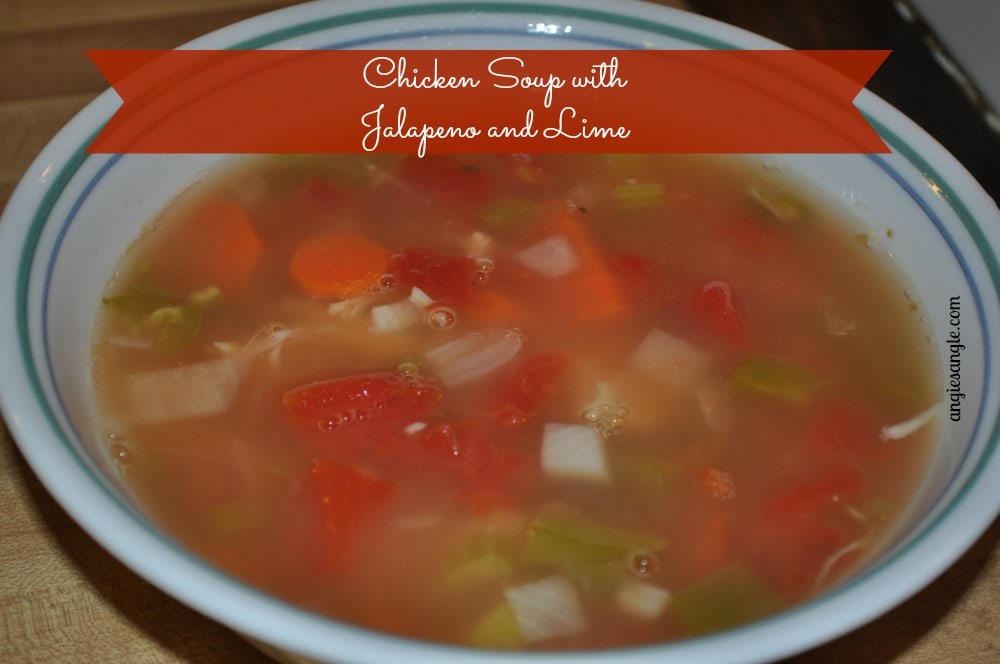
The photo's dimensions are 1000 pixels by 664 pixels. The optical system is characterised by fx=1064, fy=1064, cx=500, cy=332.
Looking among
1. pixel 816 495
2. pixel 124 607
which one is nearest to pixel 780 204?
pixel 816 495

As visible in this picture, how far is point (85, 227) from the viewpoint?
61.8 inches

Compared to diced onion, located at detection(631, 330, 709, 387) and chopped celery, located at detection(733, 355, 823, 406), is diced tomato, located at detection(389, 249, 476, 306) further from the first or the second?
chopped celery, located at detection(733, 355, 823, 406)

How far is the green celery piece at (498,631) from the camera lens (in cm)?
130

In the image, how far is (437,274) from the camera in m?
1.77

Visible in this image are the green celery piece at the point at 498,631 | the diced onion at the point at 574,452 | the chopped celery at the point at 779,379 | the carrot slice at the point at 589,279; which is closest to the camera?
the green celery piece at the point at 498,631

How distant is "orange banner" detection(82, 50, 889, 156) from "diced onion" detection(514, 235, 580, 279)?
283 mm

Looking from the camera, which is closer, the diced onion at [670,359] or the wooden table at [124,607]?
the wooden table at [124,607]

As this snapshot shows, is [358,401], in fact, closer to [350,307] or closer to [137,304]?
[350,307]

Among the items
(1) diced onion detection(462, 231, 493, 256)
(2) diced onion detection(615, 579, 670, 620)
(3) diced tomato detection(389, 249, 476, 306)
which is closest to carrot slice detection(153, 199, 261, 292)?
(3) diced tomato detection(389, 249, 476, 306)

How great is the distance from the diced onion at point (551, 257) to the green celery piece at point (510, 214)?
0.06 meters

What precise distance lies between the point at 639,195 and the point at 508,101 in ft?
1.22

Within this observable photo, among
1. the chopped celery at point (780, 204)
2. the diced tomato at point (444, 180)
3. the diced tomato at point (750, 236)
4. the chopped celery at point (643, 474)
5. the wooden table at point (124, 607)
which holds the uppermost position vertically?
the chopped celery at point (780, 204)

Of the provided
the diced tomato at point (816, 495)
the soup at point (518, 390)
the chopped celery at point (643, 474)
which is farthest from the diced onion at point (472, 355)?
the diced tomato at point (816, 495)

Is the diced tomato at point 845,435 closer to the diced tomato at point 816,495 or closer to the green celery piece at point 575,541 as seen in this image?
the diced tomato at point 816,495
